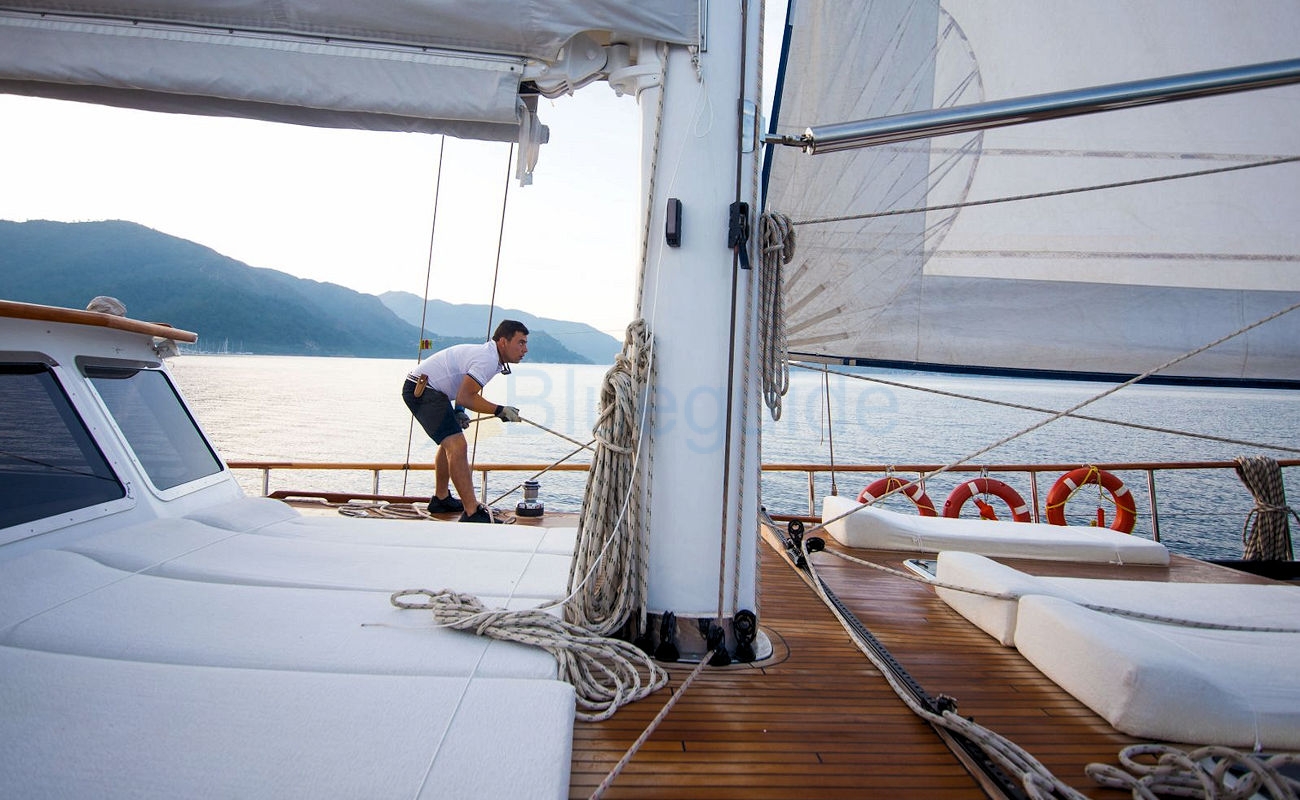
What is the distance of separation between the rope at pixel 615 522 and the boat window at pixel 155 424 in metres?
1.74

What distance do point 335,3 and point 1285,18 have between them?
367 cm

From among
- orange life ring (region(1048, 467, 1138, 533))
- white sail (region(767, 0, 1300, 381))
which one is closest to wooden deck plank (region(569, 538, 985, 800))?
white sail (region(767, 0, 1300, 381))

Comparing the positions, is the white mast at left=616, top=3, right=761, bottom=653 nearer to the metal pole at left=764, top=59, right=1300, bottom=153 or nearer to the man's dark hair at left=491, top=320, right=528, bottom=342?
the metal pole at left=764, top=59, right=1300, bottom=153

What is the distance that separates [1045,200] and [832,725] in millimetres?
2623

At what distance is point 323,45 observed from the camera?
1869 millimetres

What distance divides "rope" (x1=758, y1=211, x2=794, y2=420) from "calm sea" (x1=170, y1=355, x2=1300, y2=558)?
0.24m

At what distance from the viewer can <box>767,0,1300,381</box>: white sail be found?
9.81 feet

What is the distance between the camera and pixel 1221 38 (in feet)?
9.96

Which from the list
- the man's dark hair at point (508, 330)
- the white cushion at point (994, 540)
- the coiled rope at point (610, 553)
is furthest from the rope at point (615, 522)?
the man's dark hair at point (508, 330)

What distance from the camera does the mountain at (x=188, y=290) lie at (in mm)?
50406

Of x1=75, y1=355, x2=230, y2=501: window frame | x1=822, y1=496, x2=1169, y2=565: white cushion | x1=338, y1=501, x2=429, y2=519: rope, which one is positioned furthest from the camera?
x1=338, y1=501, x2=429, y2=519: rope

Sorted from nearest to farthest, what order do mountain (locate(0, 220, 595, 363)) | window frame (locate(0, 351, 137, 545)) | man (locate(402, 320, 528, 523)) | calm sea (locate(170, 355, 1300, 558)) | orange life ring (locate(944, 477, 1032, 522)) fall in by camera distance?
window frame (locate(0, 351, 137, 545)) → man (locate(402, 320, 528, 523)) → orange life ring (locate(944, 477, 1032, 522)) → calm sea (locate(170, 355, 1300, 558)) → mountain (locate(0, 220, 595, 363))

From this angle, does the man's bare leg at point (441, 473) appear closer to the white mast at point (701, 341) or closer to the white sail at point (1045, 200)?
the white sail at point (1045, 200)

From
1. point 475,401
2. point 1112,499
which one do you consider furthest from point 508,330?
point 1112,499
